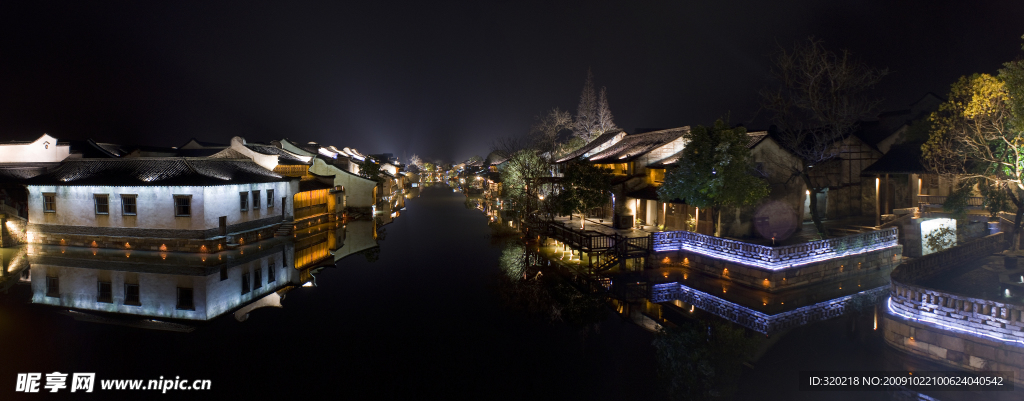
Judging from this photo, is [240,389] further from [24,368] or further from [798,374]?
[798,374]

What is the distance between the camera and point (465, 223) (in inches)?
1384

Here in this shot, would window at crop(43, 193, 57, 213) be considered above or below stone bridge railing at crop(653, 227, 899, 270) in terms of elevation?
above

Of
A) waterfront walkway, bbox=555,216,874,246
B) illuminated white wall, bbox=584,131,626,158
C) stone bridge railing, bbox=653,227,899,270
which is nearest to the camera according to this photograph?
stone bridge railing, bbox=653,227,899,270

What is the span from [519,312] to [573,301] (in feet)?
7.62

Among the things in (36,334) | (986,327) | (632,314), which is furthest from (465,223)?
(986,327)

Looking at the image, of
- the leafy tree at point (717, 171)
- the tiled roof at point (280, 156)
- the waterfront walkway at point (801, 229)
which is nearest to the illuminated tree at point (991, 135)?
the waterfront walkway at point (801, 229)

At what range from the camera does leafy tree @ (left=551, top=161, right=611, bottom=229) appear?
25.4 m

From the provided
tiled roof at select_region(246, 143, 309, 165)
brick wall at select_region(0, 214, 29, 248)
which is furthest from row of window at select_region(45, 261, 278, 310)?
tiled roof at select_region(246, 143, 309, 165)

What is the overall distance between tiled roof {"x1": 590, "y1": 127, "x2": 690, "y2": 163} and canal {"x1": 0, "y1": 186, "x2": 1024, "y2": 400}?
16134mm

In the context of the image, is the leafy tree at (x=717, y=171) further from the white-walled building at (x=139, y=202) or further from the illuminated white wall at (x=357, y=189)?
the illuminated white wall at (x=357, y=189)

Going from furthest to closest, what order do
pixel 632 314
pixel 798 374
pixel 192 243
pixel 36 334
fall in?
pixel 192 243, pixel 632 314, pixel 36 334, pixel 798 374

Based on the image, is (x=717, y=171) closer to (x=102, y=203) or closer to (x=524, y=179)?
(x=524, y=179)

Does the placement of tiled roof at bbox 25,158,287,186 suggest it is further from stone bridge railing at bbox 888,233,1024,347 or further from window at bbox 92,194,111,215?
stone bridge railing at bbox 888,233,1024,347
